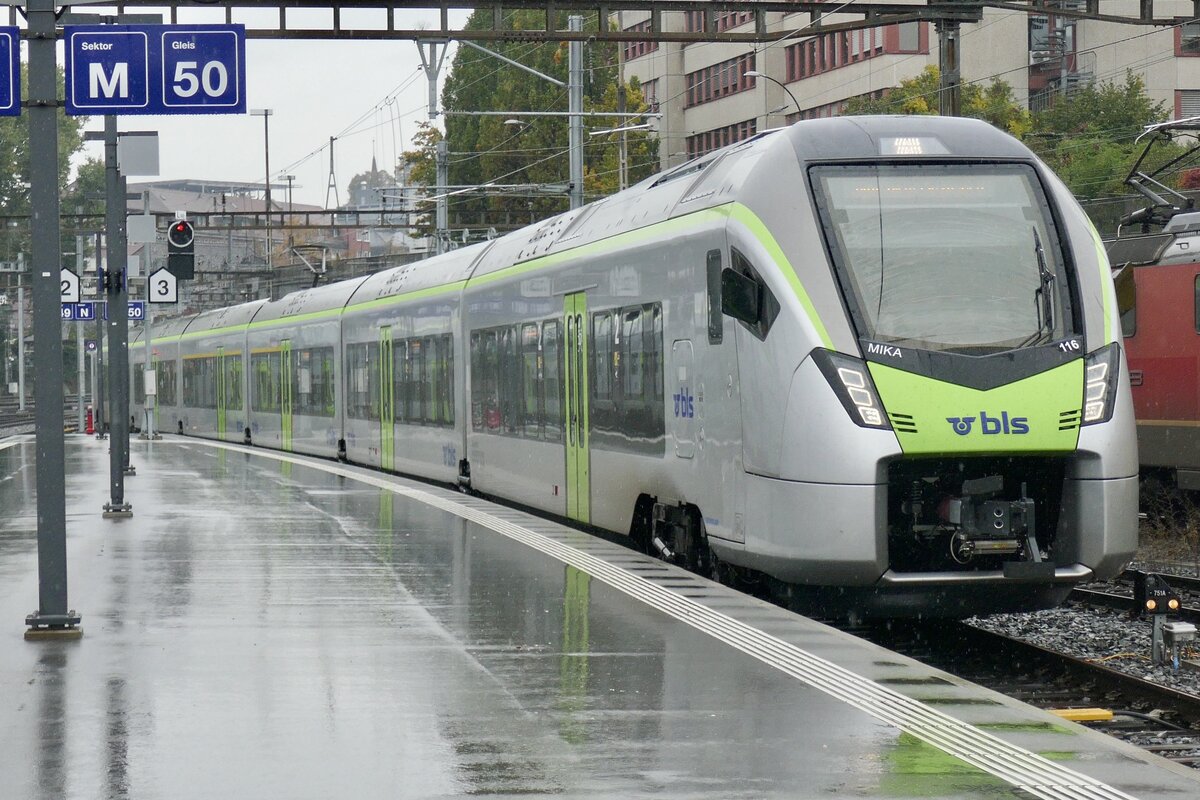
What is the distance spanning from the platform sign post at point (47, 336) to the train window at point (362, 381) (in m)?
18.3

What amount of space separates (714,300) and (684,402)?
115 centimetres

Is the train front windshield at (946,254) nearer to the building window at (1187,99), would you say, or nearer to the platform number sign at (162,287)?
the platform number sign at (162,287)

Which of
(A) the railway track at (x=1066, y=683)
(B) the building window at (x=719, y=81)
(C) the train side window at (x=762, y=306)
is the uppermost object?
(B) the building window at (x=719, y=81)

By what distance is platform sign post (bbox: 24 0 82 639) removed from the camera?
10.4 m

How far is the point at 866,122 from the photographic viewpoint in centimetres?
1230

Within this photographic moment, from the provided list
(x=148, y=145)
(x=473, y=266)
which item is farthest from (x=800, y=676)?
(x=148, y=145)

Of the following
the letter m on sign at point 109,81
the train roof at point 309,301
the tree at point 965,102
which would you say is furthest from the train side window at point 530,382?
the tree at point 965,102

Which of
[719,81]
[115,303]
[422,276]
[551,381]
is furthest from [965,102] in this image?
[551,381]

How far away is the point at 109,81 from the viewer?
10.9 metres

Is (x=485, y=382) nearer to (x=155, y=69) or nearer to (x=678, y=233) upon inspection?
(x=678, y=233)

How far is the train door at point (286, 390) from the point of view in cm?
3622

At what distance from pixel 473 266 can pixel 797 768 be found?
1615cm

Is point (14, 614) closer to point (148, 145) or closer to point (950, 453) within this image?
point (950, 453)

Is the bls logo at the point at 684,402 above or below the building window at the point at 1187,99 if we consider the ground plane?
below
